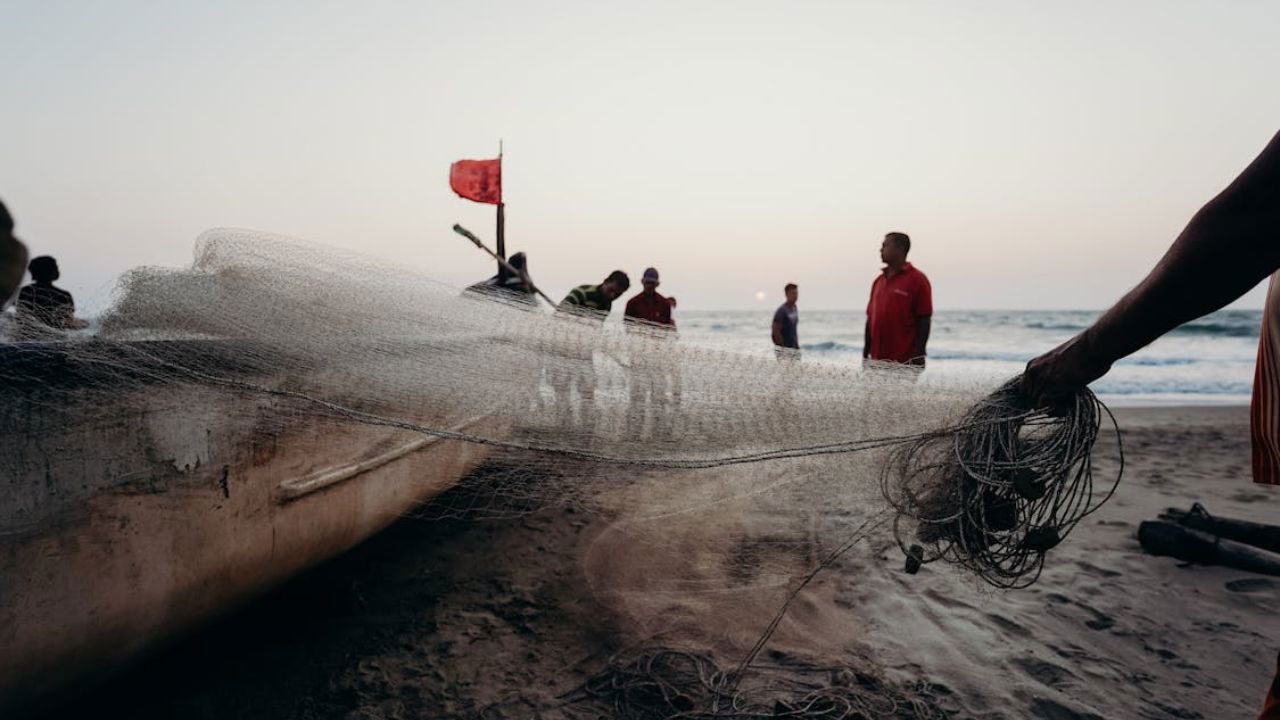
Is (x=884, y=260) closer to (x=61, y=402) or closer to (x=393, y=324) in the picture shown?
(x=393, y=324)

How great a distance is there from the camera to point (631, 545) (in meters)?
3.79

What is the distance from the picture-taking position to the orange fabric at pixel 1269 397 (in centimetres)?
132

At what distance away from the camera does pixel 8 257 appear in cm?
127

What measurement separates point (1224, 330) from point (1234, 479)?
28.5m

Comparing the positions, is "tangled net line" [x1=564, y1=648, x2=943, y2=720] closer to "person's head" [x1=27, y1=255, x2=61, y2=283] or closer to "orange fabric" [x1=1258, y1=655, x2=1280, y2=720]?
"orange fabric" [x1=1258, y1=655, x2=1280, y2=720]

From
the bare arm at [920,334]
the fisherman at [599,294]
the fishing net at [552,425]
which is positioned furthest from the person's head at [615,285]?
the fishing net at [552,425]

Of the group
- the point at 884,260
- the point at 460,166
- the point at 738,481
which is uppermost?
the point at 460,166

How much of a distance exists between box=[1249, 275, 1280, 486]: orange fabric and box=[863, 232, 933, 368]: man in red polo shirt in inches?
136

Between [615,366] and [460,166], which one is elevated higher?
[460,166]

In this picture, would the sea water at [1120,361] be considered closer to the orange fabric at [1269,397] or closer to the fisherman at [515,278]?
the orange fabric at [1269,397]

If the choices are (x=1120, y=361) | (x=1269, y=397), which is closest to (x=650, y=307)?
(x=1269, y=397)

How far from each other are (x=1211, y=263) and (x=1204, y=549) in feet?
12.3

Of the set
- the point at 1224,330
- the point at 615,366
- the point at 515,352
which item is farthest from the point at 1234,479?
the point at 1224,330

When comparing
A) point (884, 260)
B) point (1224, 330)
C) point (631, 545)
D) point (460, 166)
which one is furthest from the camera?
point (1224, 330)
